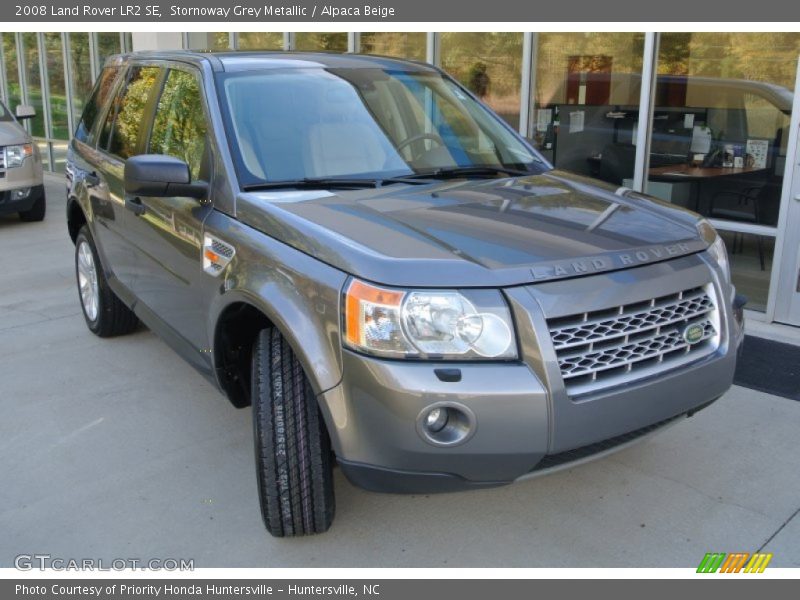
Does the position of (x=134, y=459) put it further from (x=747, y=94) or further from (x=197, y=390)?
(x=747, y=94)

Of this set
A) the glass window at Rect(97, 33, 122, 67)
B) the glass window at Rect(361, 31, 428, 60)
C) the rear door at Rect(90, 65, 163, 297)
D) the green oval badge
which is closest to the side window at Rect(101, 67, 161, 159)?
the rear door at Rect(90, 65, 163, 297)

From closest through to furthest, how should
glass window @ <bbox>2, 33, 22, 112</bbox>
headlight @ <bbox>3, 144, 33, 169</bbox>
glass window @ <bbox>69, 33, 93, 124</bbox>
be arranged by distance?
1. headlight @ <bbox>3, 144, 33, 169</bbox>
2. glass window @ <bbox>69, 33, 93, 124</bbox>
3. glass window @ <bbox>2, 33, 22, 112</bbox>

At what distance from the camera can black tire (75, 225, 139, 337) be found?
518 cm

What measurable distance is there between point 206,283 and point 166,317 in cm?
75

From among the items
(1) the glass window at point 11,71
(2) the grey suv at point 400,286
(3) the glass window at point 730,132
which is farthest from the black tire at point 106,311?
(1) the glass window at point 11,71

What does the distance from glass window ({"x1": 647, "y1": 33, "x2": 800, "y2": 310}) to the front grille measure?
307 centimetres

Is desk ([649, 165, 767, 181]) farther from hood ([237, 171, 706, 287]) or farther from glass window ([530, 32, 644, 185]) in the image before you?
hood ([237, 171, 706, 287])

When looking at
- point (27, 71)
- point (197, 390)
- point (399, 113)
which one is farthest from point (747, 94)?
point (27, 71)

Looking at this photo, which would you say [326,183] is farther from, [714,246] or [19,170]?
[19,170]

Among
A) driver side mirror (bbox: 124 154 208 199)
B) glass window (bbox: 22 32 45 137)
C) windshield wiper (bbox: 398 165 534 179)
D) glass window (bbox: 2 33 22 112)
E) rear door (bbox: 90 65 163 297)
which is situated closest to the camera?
driver side mirror (bbox: 124 154 208 199)

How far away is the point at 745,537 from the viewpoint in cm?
305

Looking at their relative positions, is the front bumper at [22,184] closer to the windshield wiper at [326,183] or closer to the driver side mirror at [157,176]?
the driver side mirror at [157,176]

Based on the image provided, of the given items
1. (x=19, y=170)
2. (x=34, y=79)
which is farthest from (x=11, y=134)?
(x=34, y=79)

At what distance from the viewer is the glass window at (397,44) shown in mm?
8344
